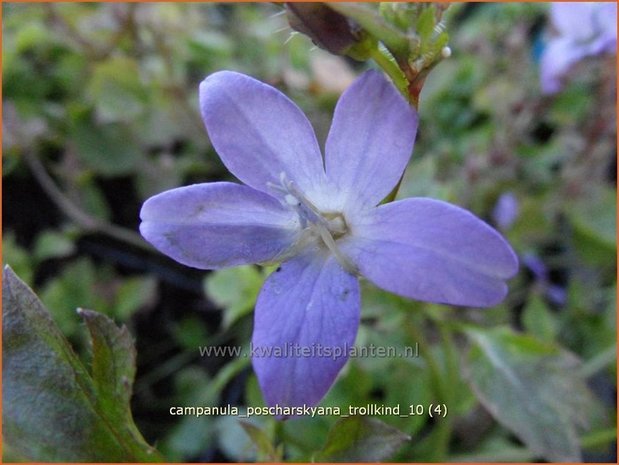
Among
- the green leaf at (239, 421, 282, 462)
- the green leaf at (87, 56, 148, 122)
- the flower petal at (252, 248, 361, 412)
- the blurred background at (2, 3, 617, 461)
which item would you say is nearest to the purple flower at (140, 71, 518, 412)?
the flower petal at (252, 248, 361, 412)

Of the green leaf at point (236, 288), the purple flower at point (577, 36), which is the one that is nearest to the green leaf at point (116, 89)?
the green leaf at point (236, 288)

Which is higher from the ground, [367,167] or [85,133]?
[367,167]

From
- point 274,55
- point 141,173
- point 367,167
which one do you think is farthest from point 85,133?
point 367,167

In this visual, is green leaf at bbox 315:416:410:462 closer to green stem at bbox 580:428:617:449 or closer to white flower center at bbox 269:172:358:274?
white flower center at bbox 269:172:358:274

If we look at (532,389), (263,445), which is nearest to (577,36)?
(532,389)

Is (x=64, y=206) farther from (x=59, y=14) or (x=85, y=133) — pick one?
(x=59, y=14)
